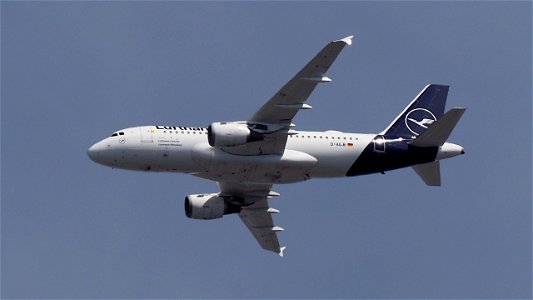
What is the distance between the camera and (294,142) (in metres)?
79.5

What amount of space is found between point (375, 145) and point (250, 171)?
913 centimetres

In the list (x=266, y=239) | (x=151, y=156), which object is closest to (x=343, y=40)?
(x=151, y=156)

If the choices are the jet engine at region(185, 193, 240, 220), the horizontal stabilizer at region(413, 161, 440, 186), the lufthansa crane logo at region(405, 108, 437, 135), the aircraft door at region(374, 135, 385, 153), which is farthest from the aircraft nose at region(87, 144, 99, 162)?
the lufthansa crane logo at region(405, 108, 437, 135)

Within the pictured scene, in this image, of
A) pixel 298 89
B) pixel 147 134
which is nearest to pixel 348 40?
pixel 298 89

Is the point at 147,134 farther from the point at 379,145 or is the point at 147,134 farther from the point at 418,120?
the point at 418,120

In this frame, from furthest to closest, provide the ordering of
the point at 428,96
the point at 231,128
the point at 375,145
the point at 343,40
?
the point at 428,96, the point at 375,145, the point at 231,128, the point at 343,40

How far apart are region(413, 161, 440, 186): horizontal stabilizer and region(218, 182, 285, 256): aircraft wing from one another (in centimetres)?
1098

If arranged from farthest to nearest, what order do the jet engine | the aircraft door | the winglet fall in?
the jet engine
the aircraft door
the winglet

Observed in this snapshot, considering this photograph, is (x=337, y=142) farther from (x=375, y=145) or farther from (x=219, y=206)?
(x=219, y=206)

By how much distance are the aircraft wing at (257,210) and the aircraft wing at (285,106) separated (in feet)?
26.8

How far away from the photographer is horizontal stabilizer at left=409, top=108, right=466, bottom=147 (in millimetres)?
79125

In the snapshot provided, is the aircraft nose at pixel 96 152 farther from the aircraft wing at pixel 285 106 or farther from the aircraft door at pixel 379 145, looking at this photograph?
the aircraft door at pixel 379 145

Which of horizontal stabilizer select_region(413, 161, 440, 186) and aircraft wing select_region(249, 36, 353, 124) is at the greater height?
aircraft wing select_region(249, 36, 353, 124)

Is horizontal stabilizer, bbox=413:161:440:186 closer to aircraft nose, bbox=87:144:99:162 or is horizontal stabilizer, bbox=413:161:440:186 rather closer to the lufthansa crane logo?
the lufthansa crane logo
